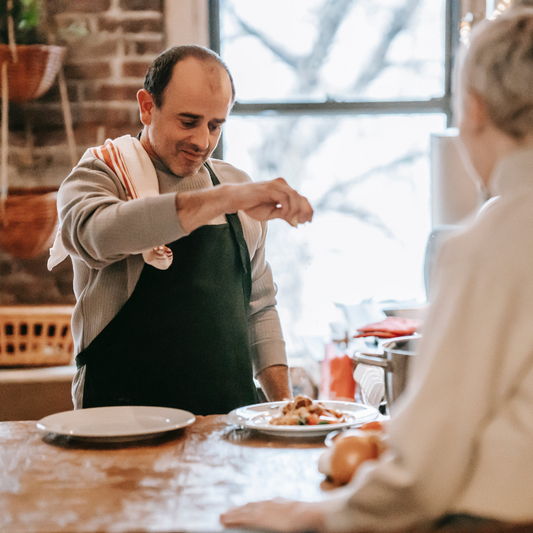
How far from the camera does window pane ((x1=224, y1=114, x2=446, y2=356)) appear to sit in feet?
11.4

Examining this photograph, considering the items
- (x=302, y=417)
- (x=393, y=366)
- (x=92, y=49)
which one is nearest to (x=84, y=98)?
(x=92, y=49)

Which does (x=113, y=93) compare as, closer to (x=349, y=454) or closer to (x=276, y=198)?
(x=276, y=198)

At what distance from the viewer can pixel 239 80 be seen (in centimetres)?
346

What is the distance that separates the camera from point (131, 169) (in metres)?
1.60

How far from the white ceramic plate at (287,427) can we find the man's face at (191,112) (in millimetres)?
669

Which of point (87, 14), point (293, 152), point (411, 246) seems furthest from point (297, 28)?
point (411, 246)

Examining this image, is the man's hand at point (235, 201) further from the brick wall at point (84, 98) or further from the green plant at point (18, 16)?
the green plant at point (18, 16)

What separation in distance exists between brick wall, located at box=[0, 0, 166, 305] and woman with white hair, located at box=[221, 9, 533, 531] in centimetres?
270

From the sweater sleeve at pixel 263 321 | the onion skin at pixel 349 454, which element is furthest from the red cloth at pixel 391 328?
the onion skin at pixel 349 454

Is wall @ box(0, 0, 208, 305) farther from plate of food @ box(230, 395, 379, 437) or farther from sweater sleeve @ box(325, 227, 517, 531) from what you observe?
sweater sleeve @ box(325, 227, 517, 531)

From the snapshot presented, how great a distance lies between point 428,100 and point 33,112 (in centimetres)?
202

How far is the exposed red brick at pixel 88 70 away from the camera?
3.17 metres

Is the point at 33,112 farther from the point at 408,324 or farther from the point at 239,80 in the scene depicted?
the point at 408,324

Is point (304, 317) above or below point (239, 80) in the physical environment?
below
